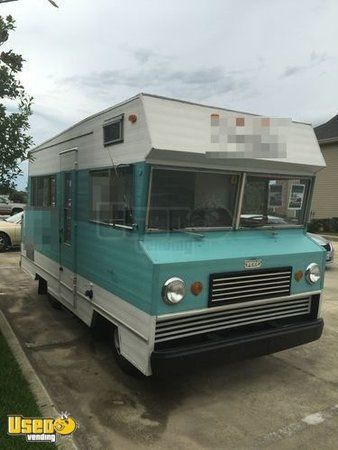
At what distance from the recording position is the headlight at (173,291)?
159 inches

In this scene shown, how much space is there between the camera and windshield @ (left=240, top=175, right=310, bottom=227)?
5082 mm

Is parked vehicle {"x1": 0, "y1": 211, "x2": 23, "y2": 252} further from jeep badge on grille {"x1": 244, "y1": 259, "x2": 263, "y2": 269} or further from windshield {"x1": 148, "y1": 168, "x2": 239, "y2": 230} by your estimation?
jeep badge on grille {"x1": 244, "y1": 259, "x2": 263, "y2": 269}

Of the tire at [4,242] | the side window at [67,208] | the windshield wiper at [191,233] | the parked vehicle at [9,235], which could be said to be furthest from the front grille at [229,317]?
the tire at [4,242]

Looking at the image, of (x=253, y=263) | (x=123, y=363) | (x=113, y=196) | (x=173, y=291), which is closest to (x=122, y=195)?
(x=113, y=196)

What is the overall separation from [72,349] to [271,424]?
2.79m

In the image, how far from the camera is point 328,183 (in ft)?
82.0

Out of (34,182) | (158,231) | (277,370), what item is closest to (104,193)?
(158,231)

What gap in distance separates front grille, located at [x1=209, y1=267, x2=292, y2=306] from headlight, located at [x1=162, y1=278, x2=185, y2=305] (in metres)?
0.37

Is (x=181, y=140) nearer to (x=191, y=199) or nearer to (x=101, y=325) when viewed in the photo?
(x=191, y=199)

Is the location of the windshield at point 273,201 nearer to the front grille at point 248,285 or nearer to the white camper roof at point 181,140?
the white camper roof at point 181,140

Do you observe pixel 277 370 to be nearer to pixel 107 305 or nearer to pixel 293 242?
pixel 293 242

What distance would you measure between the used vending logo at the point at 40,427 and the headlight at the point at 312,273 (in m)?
2.89

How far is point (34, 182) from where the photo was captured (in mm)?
8398

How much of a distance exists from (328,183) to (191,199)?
2215 centimetres
